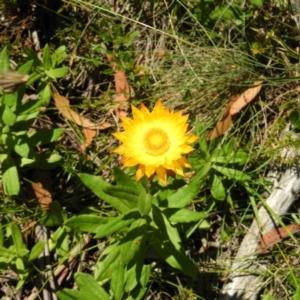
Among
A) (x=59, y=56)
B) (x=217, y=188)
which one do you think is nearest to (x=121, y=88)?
(x=59, y=56)

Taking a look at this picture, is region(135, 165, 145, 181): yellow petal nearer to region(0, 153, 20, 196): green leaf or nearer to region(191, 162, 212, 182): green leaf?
region(191, 162, 212, 182): green leaf

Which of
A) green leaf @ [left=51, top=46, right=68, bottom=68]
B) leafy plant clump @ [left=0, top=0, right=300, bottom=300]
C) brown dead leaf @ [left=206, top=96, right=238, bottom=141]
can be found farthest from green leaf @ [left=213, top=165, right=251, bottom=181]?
green leaf @ [left=51, top=46, right=68, bottom=68]

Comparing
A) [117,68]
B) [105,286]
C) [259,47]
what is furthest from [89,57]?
[105,286]

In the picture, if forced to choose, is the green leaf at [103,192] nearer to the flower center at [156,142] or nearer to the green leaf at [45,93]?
the flower center at [156,142]

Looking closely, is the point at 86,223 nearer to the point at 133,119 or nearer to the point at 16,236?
the point at 16,236

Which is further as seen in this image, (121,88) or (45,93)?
(121,88)

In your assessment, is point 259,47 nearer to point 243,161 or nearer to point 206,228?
point 243,161

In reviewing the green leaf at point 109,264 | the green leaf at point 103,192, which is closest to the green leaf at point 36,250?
the green leaf at point 109,264

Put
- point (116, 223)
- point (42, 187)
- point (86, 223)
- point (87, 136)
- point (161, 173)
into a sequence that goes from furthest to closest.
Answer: point (87, 136) < point (42, 187) < point (86, 223) < point (116, 223) < point (161, 173)
